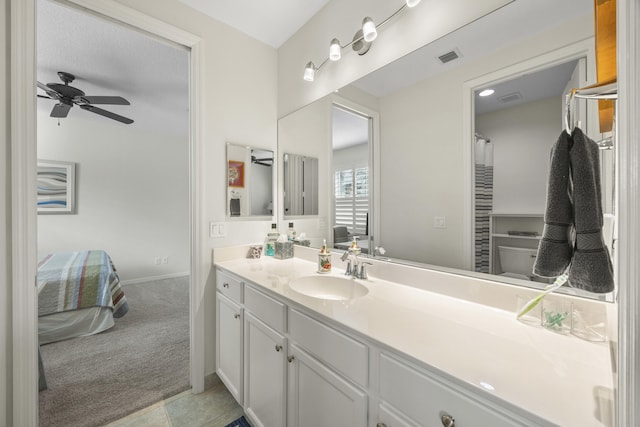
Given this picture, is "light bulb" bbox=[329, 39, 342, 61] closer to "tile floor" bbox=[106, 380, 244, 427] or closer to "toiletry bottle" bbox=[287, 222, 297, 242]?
"toiletry bottle" bbox=[287, 222, 297, 242]

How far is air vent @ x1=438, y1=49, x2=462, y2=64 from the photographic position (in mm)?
1142

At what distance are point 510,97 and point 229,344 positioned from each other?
1880mm

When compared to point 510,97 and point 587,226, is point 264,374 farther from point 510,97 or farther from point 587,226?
point 510,97

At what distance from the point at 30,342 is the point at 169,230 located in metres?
3.56

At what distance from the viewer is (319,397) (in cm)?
98

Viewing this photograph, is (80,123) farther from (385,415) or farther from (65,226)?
(385,415)

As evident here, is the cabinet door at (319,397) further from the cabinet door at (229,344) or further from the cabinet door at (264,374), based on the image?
the cabinet door at (229,344)

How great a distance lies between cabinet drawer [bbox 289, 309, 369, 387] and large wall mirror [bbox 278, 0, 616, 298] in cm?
61

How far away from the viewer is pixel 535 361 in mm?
666

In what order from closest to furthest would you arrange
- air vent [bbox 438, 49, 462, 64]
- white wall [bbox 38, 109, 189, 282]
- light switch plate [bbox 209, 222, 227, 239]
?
air vent [bbox 438, 49, 462, 64] < light switch plate [bbox 209, 222, 227, 239] < white wall [bbox 38, 109, 189, 282]

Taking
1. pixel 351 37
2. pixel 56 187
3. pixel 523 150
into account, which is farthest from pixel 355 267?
pixel 56 187

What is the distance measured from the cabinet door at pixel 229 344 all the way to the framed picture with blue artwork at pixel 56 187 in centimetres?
350

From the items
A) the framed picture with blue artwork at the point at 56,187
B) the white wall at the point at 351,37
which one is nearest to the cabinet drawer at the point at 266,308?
the white wall at the point at 351,37

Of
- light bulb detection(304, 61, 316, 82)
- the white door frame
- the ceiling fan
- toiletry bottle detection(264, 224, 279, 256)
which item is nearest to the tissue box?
toiletry bottle detection(264, 224, 279, 256)
